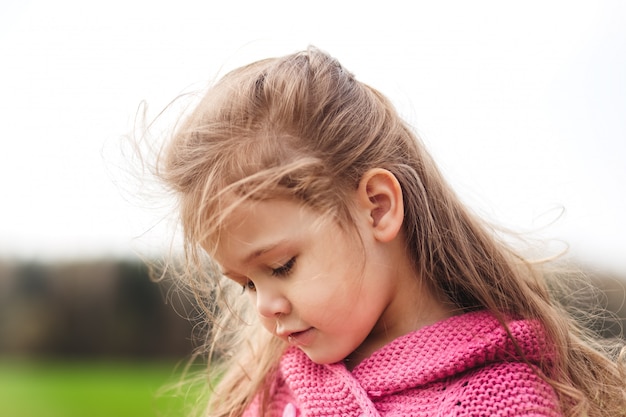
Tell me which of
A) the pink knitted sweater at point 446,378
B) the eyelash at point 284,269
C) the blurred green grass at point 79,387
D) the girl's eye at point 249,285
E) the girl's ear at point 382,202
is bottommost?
the blurred green grass at point 79,387

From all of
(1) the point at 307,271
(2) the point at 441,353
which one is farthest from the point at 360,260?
(2) the point at 441,353

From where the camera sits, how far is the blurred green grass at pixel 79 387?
7414mm

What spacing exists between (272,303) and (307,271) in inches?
3.7

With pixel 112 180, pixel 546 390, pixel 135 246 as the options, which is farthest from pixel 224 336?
pixel 546 390

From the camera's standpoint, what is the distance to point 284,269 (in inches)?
57.1

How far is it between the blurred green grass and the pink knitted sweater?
235 inches

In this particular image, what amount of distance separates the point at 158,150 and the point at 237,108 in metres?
A: 0.24

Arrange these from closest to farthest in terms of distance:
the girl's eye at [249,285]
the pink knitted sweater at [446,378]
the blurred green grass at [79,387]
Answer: the pink knitted sweater at [446,378] < the girl's eye at [249,285] < the blurred green grass at [79,387]

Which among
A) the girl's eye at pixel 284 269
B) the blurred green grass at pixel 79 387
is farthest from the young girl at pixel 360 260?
the blurred green grass at pixel 79 387

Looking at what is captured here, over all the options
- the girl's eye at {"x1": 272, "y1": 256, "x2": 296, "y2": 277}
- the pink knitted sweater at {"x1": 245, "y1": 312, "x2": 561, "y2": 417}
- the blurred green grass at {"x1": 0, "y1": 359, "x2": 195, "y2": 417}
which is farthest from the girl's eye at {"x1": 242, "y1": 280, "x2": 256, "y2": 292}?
the blurred green grass at {"x1": 0, "y1": 359, "x2": 195, "y2": 417}

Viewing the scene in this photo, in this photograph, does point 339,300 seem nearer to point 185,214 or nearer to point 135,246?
point 185,214

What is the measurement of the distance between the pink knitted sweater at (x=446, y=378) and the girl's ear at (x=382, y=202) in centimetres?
21

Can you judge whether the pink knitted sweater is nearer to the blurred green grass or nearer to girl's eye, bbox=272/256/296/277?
girl's eye, bbox=272/256/296/277

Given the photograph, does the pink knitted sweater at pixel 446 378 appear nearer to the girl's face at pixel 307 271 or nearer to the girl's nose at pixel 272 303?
the girl's face at pixel 307 271
